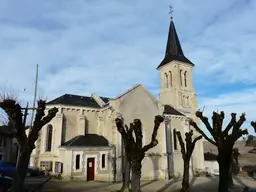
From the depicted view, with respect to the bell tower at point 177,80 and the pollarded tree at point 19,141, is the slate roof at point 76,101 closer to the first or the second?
the pollarded tree at point 19,141

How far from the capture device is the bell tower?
125 ft

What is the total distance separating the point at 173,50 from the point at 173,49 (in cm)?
25

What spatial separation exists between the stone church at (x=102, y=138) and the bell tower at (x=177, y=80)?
9.61 feet

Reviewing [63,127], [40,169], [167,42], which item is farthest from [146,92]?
[167,42]

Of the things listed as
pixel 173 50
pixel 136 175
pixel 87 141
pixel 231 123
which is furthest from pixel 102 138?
pixel 173 50

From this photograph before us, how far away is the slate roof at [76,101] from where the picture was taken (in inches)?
1069

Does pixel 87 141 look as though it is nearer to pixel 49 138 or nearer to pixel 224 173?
pixel 49 138

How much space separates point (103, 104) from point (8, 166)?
12873 millimetres

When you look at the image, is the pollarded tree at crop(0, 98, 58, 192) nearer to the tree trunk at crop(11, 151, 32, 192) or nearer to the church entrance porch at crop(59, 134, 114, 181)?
the tree trunk at crop(11, 151, 32, 192)

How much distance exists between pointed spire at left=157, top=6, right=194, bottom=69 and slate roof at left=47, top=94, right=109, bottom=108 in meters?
18.0

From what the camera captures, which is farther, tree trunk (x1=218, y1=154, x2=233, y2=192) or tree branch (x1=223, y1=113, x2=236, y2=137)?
tree branch (x1=223, y1=113, x2=236, y2=137)

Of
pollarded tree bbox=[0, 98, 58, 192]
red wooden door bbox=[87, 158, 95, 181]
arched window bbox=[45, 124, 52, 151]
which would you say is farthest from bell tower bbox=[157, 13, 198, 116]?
pollarded tree bbox=[0, 98, 58, 192]

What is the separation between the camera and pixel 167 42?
45.4 meters

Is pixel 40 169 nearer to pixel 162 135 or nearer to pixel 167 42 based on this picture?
pixel 162 135
